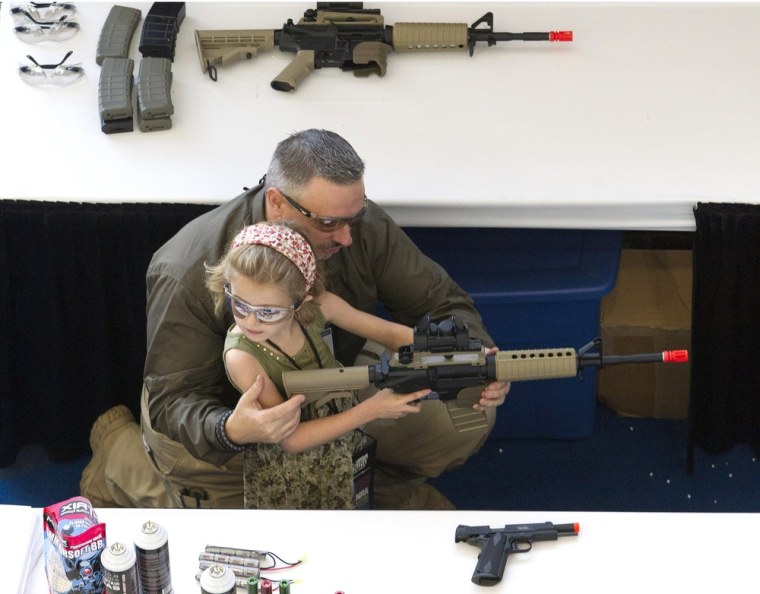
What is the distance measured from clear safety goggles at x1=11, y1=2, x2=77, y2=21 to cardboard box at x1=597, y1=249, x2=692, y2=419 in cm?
207

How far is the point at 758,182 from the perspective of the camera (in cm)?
309

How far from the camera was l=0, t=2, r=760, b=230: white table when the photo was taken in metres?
3.07

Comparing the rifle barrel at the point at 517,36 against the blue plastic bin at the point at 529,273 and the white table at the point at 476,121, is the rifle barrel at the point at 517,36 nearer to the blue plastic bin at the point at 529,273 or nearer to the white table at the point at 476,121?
the white table at the point at 476,121

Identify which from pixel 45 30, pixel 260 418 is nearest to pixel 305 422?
pixel 260 418

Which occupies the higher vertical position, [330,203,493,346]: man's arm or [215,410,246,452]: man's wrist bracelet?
[330,203,493,346]: man's arm

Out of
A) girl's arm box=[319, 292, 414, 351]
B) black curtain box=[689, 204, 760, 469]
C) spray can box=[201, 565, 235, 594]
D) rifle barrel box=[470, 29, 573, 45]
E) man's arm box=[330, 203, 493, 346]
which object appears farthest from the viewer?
rifle barrel box=[470, 29, 573, 45]

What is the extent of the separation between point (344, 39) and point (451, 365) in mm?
1639

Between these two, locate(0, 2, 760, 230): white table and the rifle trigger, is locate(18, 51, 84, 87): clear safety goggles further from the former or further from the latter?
the rifle trigger

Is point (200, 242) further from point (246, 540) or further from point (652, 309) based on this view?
point (652, 309)

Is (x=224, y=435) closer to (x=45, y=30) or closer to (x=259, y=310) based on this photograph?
(x=259, y=310)

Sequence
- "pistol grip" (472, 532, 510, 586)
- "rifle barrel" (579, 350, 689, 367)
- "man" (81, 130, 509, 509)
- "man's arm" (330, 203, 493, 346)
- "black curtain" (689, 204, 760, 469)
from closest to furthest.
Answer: "pistol grip" (472, 532, 510, 586) → "rifle barrel" (579, 350, 689, 367) → "man" (81, 130, 509, 509) → "man's arm" (330, 203, 493, 346) → "black curtain" (689, 204, 760, 469)

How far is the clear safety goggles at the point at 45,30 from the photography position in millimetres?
3719

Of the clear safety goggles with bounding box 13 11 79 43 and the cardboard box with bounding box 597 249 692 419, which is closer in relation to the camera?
the cardboard box with bounding box 597 249 692 419

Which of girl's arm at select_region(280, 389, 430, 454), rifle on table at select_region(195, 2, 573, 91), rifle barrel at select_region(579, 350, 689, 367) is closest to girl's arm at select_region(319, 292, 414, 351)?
girl's arm at select_region(280, 389, 430, 454)
